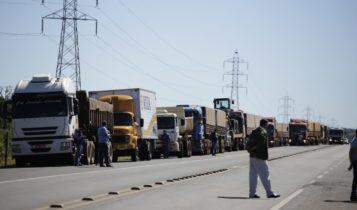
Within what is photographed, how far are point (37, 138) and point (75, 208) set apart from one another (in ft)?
56.4

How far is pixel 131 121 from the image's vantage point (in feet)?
119

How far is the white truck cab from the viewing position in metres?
28.5

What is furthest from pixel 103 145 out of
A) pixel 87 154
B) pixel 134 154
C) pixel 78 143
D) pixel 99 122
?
pixel 134 154

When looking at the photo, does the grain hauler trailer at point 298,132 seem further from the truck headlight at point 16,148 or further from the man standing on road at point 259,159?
the man standing on road at point 259,159

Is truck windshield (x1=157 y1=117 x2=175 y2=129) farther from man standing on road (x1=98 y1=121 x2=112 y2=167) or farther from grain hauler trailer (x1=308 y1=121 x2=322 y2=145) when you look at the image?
grain hauler trailer (x1=308 y1=121 x2=322 y2=145)

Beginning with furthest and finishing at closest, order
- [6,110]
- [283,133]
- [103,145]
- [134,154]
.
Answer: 1. [283,133]
2. [134,154]
3. [103,145]
4. [6,110]

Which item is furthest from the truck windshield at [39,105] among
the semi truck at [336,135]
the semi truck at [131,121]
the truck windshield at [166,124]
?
the semi truck at [336,135]

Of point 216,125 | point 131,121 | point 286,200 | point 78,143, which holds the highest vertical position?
point 216,125

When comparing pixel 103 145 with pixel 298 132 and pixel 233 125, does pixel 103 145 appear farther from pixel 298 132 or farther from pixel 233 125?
pixel 298 132

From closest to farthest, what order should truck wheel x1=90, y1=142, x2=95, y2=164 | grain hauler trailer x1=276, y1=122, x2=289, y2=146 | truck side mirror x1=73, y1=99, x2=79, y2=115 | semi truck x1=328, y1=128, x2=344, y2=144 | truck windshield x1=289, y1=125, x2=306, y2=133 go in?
truck side mirror x1=73, y1=99, x2=79, y2=115 < truck wheel x1=90, y1=142, x2=95, y2=164 < grain hauler trailer x1=276, y1=122, x2=289, y2=146 < truck windshield x1=289, y1=125, x2=306, y2=133 < semi truck x1=328, y1=128, x2=344, y2=144

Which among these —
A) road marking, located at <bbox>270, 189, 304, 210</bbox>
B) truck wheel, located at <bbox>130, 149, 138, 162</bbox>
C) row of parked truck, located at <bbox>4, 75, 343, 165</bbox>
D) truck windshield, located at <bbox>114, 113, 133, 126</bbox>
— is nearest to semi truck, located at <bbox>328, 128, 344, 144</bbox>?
row of parked truck, located at <bbox>4, 75, 343, 165</bbox>

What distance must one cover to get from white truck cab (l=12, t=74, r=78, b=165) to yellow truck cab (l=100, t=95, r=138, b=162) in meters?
6.65

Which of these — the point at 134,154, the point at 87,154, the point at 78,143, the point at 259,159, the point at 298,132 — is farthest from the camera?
the point at 298,132

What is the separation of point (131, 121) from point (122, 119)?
500 mm
